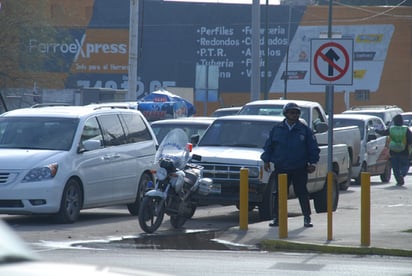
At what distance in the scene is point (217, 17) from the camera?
67.7m

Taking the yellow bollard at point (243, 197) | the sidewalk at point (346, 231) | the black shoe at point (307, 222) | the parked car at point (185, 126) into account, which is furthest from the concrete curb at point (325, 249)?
the parked car at point (185, 126)

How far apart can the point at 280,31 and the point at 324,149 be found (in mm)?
49925

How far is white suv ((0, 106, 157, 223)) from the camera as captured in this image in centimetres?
1445

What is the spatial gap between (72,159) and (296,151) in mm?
3431

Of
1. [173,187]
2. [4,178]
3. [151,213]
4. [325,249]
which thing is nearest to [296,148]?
[173,187]

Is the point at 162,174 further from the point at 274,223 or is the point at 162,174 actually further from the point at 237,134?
the point at 237,134

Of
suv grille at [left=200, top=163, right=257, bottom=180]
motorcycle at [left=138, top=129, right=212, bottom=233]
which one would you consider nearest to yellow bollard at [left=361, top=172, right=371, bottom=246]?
motorcycle at [left=138, top=129, right=212, bottom=233]

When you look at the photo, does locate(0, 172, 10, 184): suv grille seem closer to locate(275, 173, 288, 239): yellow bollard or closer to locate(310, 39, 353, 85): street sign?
locate(275, 173, 288, 239): yellow bollard

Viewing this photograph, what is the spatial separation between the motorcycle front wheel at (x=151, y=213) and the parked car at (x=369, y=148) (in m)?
11.3

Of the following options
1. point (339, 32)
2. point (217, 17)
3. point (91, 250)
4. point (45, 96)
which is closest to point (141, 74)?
point (217, 17)

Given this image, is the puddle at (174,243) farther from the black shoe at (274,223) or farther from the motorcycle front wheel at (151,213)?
the black shoe at (274,223)

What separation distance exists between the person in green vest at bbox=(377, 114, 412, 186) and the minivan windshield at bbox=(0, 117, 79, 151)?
1191 centimetres

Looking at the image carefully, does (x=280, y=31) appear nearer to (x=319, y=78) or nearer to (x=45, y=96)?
(x=45, y=96)

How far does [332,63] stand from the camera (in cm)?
1355
